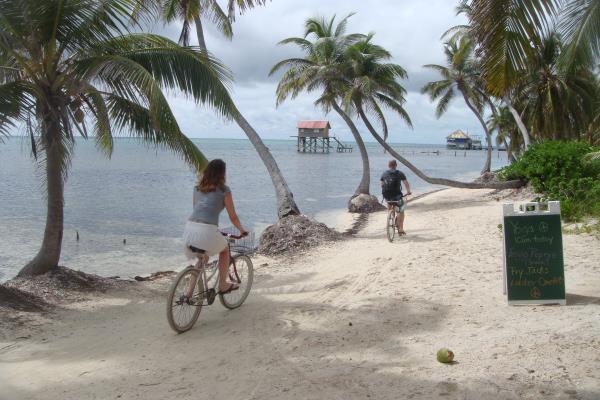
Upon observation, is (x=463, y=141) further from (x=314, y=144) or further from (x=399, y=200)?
(x=399, y=200)

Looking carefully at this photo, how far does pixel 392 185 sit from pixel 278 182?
4.76m

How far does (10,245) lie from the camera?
54.2ft

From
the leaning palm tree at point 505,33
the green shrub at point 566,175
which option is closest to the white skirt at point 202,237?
the leaning palm tree at point 505,33

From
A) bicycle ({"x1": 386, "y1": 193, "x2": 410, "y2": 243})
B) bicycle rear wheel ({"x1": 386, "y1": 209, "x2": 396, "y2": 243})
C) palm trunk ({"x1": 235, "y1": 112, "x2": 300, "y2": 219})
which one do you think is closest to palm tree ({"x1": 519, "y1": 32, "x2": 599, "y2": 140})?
palm trunk ({"x1": 235, "y1": 112, "x2": 300, "y2": 219})

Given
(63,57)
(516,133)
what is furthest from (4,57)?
(516,133)

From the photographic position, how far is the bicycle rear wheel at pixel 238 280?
6.25 m

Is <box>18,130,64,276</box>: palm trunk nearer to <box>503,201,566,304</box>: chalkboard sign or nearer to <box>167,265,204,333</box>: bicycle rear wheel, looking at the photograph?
<box>167,265,204,333</box>: bicycle rear wheel

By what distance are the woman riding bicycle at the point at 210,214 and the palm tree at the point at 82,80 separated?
1.99m

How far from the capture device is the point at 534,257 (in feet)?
18.9

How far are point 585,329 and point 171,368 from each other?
3.58 meters

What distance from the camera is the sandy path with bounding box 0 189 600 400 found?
3994 millimetres

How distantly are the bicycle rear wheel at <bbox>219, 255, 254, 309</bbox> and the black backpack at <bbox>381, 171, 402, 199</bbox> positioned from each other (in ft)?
18.3

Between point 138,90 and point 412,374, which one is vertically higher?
point 138,90

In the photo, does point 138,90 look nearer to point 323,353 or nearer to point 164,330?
point 164,330
